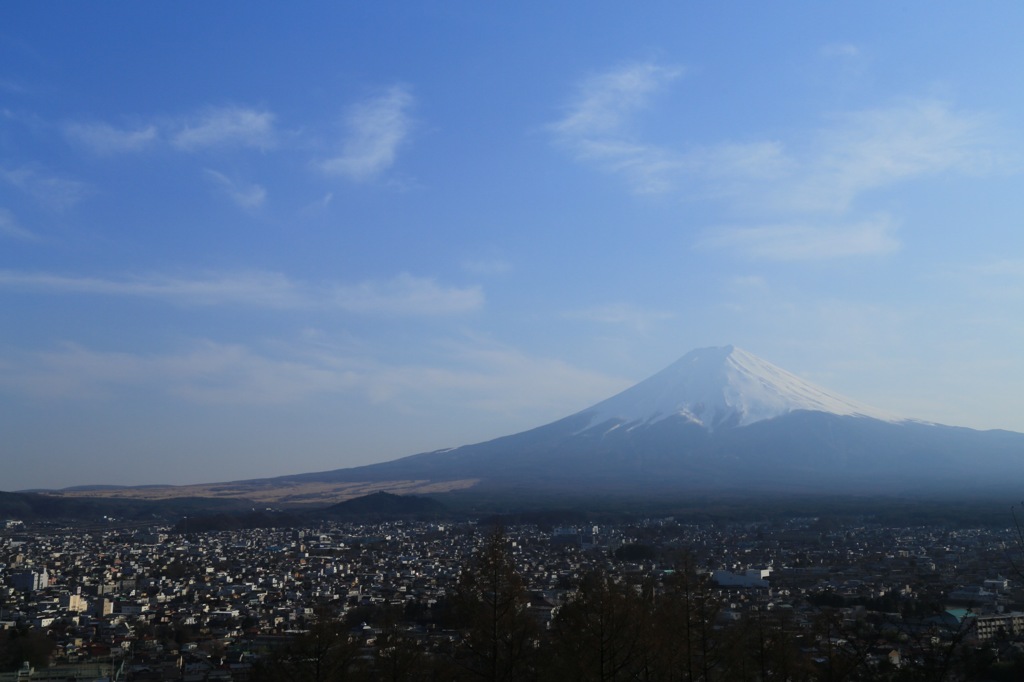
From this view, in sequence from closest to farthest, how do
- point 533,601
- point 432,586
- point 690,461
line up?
point 533,601
point 432,586
point 690,461

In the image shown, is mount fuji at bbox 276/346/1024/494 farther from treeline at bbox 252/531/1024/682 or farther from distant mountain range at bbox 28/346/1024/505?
treeline at bbox 252/531/1024/682

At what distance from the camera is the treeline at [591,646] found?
11797mm

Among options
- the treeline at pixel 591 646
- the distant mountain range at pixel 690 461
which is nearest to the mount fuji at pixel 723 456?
the distant mountain range at pixel 690 461

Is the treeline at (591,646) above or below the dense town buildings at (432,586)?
above

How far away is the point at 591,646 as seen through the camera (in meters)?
11.7

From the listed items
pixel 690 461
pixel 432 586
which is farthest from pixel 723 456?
pixel 432 586

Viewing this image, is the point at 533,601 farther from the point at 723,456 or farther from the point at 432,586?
the point at 723,456

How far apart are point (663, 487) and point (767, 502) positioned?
79.9ft

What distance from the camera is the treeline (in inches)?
464

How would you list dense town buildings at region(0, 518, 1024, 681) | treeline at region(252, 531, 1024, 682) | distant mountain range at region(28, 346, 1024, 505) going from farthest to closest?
A: distant mountain range at region(28, 346, 1024, 505)
dense town buildings at region(0, 518, 1024, 681)
treeline at region(252, 531, 1024, 682)

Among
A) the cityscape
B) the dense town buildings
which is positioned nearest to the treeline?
the cityscape

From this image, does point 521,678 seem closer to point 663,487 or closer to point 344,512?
point 344,512

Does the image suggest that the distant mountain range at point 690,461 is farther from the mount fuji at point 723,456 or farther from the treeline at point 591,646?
the treeline at point 591,646

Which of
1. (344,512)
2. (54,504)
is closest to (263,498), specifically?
(54,504)
